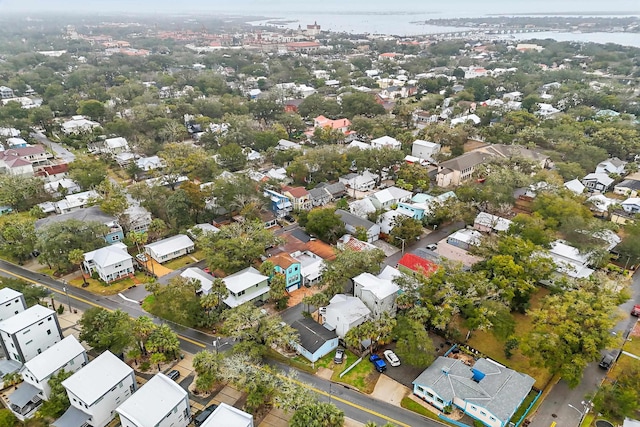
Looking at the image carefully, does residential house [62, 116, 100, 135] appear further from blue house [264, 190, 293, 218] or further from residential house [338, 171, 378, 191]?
residential house [338, 171, 378, 191]

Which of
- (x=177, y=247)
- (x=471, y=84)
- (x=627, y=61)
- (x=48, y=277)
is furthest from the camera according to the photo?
(x=627, y=61)

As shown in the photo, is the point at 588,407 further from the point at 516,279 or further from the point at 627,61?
the point at 627,61

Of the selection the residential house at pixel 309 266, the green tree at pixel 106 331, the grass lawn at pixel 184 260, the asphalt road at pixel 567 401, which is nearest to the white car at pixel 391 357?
the asphalt road at pixel 567 401

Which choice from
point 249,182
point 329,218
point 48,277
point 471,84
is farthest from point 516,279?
point 471,84

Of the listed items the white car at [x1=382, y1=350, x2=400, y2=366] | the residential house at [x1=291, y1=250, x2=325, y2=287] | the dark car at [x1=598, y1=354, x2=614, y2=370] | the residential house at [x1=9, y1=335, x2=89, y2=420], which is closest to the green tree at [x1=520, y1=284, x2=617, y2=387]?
the dark car at [x1=598, y1=354, x2=614, y2=370]

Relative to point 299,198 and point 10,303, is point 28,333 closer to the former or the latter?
point 10,303

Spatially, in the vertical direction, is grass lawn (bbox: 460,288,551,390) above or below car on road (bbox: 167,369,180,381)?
below
